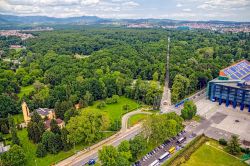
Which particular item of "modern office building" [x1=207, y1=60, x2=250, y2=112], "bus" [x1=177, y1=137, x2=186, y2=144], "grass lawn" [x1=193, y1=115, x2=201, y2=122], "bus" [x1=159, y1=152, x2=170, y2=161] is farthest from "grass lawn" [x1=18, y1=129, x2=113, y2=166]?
"modern office building" [x1=207, y1=60, x2=250, y2=112]

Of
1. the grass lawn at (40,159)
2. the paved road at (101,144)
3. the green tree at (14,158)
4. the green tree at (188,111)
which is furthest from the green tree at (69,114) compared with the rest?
the green tree at (188,111)

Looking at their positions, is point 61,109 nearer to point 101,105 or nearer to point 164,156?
point 101,105

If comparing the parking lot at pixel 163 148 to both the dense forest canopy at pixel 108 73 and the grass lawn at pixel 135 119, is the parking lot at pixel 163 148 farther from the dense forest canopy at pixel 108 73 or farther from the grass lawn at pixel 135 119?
the dense forest canopy at pixel 108 73

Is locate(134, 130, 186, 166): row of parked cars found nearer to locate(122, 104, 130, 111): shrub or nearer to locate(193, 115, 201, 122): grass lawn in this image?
locate(193, 115, 201, 122): grass lawn

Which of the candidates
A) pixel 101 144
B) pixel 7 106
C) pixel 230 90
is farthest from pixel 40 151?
pixel 230 90

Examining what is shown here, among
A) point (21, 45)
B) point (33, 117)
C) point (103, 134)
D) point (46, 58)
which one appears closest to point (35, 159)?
point (33, 117)

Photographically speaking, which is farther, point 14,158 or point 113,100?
point 113,100
